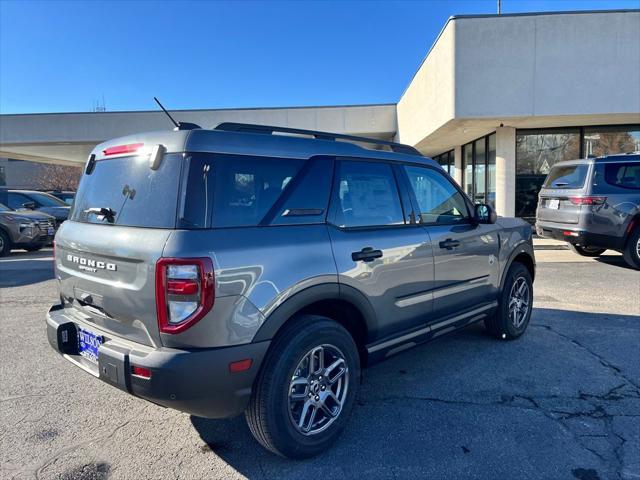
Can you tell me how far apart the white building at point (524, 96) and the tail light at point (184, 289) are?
1109 centimetres

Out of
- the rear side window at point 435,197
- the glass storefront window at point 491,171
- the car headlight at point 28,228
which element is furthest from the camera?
the glass storefront window at point 491,171

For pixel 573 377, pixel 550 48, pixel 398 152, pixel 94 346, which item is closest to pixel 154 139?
pixel 94 346

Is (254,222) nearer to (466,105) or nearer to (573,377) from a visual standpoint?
(573,377)

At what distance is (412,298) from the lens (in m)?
3.41

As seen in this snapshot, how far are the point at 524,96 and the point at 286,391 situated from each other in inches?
469

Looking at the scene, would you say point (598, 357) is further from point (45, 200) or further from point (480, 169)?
point (45, 200)

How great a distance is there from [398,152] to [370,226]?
0.83 meters

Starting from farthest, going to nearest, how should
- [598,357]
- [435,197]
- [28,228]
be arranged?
[28,228] < [598,357] < [435,197]

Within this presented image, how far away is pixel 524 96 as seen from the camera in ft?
39.2

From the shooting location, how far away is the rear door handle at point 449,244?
368 cm

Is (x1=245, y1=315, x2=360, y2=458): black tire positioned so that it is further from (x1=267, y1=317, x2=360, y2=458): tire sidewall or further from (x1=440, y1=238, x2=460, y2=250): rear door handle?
(x1=440, y1=238, x2=460, y2=250): rear door handle

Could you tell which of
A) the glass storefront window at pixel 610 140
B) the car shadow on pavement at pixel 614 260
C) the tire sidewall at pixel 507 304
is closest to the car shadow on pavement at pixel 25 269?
the tire sidewall at pixel 507 304

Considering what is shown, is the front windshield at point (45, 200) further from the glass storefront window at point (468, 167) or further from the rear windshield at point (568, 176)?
the glass storefront window at point (468, 167)

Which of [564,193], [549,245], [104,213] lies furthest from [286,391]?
[549,245]
